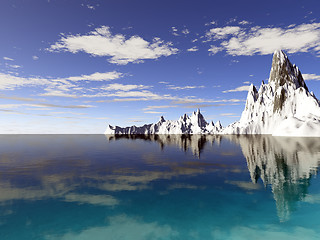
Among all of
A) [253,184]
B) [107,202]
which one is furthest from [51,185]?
[253,184]

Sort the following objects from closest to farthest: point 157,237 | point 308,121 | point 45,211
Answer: point 157,237
point 45,211
point 308,121

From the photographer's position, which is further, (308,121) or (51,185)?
(308,121)

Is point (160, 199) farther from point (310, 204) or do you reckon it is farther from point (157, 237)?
point (310, 204)

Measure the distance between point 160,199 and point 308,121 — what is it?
164m

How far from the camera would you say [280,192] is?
57.4ft

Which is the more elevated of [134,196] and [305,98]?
[305,98]

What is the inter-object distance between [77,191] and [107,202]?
4.45m


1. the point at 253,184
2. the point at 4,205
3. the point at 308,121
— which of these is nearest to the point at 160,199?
the point at 253,184

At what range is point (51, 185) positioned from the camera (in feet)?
67.2

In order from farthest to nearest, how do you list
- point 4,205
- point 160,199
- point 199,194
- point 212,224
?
point 199,194 → point 160,199 → point 4,205 → point 212,224

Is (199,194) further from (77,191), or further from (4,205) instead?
(4,205)

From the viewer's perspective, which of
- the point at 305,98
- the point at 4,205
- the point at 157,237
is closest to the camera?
the point at 157,237

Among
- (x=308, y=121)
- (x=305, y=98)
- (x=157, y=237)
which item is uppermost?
(x=305, y=98)

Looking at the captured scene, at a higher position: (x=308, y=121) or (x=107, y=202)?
(x=308, y=121)
